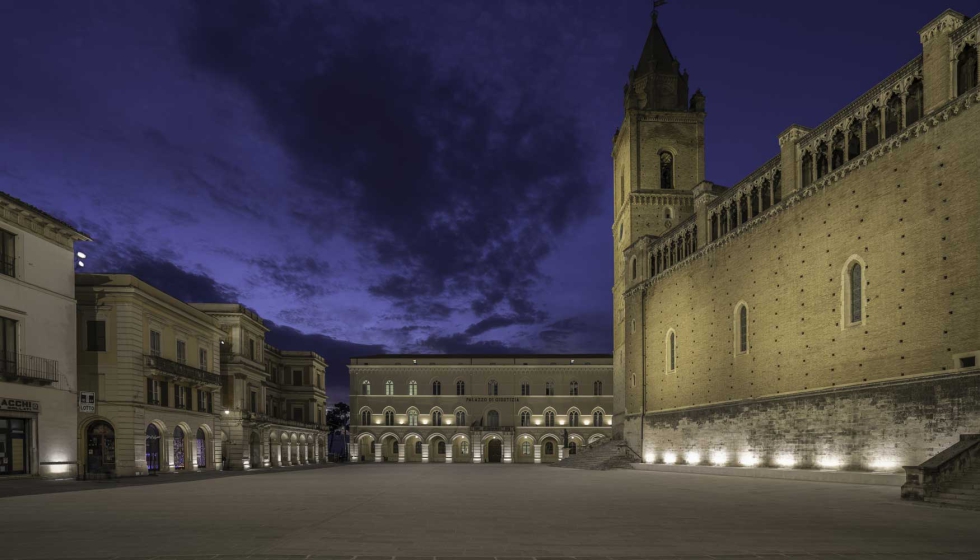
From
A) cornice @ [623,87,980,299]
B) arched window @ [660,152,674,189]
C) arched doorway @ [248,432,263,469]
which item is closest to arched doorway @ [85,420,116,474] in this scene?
arched doorway @ [248,432,263,469]

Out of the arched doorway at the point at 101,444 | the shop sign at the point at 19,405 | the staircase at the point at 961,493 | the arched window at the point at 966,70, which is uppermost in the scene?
the arched window at the point at 966,70

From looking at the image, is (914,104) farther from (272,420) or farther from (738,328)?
(272,420)

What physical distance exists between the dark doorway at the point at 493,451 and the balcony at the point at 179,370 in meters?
42.7

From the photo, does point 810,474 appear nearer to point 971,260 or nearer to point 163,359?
point 971,260

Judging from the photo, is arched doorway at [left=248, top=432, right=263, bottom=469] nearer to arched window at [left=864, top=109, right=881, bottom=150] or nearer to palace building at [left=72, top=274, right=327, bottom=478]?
palace building at [left=72, top=274, right=327, bottom=478]

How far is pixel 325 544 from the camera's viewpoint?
10242 mm

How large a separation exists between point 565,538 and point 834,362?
2019 centimetres

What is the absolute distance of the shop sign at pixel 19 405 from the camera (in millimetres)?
26359

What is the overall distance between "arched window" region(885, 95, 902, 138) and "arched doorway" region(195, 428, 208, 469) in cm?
3868

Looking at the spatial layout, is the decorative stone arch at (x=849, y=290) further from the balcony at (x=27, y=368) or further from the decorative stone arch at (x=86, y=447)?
the decorative stone arch at (x=86, y=447)

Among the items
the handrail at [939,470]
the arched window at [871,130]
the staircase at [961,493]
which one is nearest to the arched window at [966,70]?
the arched window at [871,130]

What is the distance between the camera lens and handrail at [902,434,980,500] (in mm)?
16906

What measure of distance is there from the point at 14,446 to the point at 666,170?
45.2 m

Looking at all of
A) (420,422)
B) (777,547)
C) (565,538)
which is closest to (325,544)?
(565,538)
